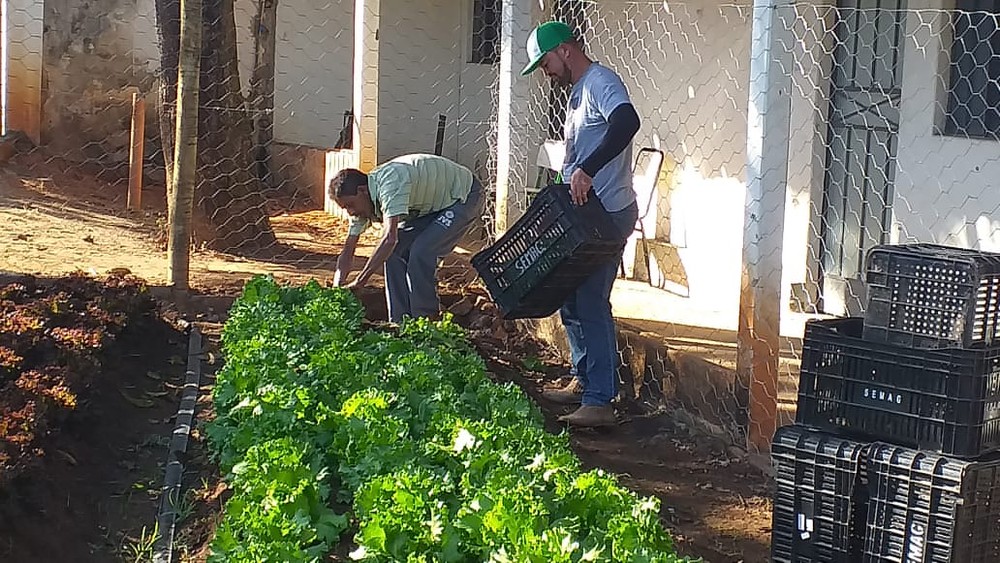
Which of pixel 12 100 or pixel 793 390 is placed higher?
pixel 12 100

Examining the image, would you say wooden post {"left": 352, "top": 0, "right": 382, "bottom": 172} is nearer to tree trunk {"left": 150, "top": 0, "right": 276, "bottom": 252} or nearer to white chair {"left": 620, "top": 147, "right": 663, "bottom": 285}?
tree trunk {"left": 150, "top": 0, "right": 276, "bottom": 252}

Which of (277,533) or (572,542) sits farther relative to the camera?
(277,533)

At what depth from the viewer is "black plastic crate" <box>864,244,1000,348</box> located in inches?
166

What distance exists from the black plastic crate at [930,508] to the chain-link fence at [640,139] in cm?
181

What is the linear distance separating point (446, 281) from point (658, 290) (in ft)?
5.01

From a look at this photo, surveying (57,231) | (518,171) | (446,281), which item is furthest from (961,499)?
(57,231)

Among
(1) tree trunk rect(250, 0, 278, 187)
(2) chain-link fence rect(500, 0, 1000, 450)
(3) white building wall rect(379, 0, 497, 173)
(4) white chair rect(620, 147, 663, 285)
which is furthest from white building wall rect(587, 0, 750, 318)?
(3) white building wall rect(379, 0, 497, 173)

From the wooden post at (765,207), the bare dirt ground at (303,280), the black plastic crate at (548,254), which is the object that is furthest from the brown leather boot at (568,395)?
the wooden post at (765,207)

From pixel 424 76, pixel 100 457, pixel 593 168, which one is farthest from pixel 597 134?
pixel 424 76

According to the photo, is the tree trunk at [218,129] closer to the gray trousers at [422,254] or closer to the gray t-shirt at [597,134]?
the gray trousers at [422,254]

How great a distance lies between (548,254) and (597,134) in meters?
0.62

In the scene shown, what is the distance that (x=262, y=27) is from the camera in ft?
46.3

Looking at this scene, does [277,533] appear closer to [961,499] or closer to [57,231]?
[961,499]

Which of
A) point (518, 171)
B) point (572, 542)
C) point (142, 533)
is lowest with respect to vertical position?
point (142, 533)
